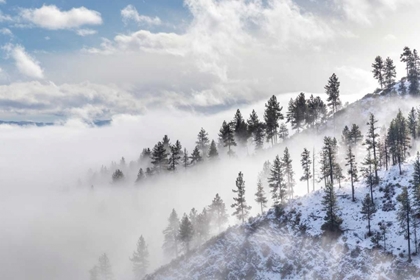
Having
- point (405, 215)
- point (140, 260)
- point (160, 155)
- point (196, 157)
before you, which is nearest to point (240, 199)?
point (140, 260)

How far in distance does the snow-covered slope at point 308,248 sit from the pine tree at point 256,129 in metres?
44.6

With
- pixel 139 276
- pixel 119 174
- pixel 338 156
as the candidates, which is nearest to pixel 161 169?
pixel 119 174

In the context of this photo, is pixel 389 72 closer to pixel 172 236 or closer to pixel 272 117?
pixel 272 117

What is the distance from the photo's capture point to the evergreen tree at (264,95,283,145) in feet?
407

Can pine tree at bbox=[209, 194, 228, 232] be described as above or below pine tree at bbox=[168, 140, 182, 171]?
below

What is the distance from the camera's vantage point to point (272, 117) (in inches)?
4877

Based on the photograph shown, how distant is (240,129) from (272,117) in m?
12.4

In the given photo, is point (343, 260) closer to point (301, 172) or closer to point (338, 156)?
point (338, 156)

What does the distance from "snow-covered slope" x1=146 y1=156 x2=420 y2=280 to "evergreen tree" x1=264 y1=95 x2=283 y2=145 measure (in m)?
45.0

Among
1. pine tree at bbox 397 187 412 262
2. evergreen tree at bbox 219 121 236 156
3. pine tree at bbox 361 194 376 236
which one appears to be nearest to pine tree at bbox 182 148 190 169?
evergreen tree at bbox 219 121 236 156

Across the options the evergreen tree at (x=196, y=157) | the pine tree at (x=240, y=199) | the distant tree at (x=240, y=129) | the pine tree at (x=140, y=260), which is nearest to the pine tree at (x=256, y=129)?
the distant tree at (x=240, y=129)

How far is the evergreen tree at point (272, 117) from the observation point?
124113mm

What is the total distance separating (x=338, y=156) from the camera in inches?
3639

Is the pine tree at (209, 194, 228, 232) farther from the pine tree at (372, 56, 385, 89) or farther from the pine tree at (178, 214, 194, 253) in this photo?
the pine tree at (372, 56, 385, 89)
